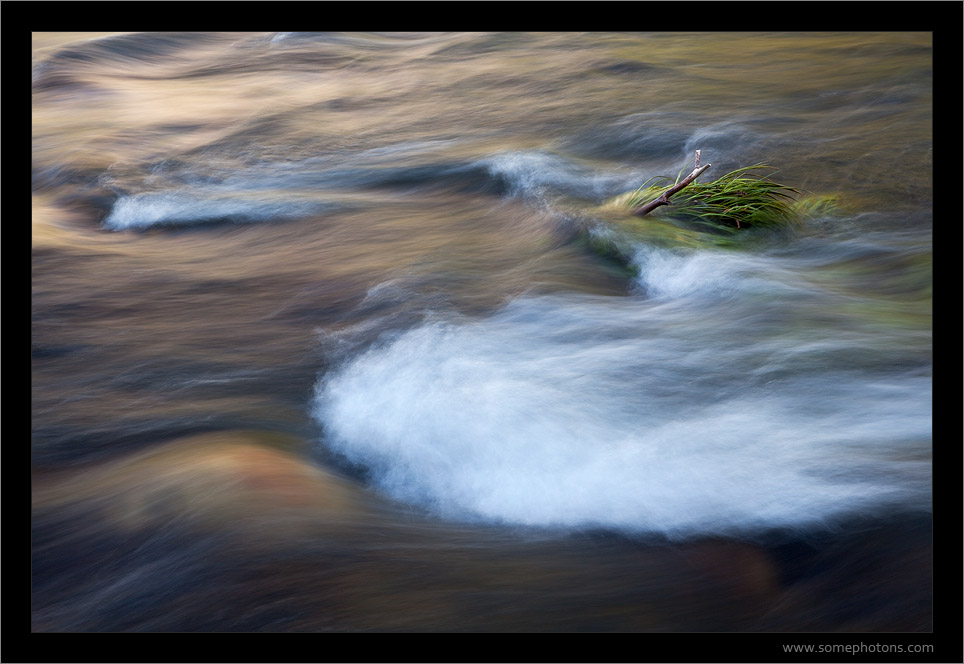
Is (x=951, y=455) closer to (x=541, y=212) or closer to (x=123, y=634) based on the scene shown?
(x=123, y=634)

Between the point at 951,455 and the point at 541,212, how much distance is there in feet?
7.17

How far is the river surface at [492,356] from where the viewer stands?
182cm

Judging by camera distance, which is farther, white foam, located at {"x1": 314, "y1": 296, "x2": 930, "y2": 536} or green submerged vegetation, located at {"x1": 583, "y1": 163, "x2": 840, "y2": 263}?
green submerged vegetation, located at {"x1": 583, "y1": 163, "x2": 840, "y2": 263}

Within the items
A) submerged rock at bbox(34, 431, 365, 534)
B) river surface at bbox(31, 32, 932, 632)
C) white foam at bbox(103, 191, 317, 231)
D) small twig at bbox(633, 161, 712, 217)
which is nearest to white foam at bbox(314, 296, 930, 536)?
river surface at bbox(31, 32, 932, 632)

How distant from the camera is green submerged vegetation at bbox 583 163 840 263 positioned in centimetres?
342

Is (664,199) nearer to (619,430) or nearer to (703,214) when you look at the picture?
(703,214)

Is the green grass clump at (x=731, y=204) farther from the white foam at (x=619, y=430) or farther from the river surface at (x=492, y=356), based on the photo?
the white foam at (x=619, y=430)

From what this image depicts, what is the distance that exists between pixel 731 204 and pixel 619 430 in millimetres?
1669

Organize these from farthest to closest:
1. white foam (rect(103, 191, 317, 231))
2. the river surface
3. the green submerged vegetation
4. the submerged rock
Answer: white foam (rect(103, 191, 317, 231)), the green submerged vegetation, the submerged rock, the river surface

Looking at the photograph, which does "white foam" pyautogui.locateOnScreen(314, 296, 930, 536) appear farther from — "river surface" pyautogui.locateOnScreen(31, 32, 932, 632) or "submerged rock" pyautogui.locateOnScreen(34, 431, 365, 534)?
"submerged rock" pyautogui.locateOnScreen(34, 431, 365, 534)

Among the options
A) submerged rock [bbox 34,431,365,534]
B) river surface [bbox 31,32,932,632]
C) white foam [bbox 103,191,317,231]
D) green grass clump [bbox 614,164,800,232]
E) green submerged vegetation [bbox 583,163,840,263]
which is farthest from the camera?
white foam [bbox 103,191,317,231]

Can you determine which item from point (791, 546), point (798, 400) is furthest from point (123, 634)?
point (798, 400)

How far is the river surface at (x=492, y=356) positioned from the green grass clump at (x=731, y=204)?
0.54 feet

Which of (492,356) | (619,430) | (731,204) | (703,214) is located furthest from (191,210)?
(619,430)
